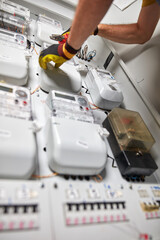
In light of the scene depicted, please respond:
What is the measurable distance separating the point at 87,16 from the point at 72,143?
1.98 ft

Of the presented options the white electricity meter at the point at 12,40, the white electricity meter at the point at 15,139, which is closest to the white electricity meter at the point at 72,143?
the white electricity meter at the point at 15,139

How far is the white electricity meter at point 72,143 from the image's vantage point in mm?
706

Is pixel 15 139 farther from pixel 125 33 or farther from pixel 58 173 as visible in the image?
pixel 125 33

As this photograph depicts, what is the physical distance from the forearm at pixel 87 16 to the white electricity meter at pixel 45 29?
2.25 feet

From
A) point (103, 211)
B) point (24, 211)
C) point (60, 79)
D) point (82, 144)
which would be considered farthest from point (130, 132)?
Answer: point (24, 211)

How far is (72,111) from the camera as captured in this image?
0.94 meters

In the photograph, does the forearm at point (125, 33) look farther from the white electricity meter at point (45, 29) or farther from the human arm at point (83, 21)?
the human arm at point (83, 21)

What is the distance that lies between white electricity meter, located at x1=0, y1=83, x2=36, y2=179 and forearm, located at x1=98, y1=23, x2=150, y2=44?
108 cm

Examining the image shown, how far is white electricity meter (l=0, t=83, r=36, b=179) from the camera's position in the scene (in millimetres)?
594

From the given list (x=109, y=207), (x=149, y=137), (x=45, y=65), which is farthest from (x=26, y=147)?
(x=149, y=137)

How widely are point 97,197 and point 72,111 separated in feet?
1.64

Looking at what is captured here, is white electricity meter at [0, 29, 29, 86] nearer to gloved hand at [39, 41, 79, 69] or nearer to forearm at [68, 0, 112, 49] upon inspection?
gloved hand at [39, 41, 79, 69]

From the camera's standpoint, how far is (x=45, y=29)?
4.77 feet

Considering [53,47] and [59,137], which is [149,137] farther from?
[53,47]
